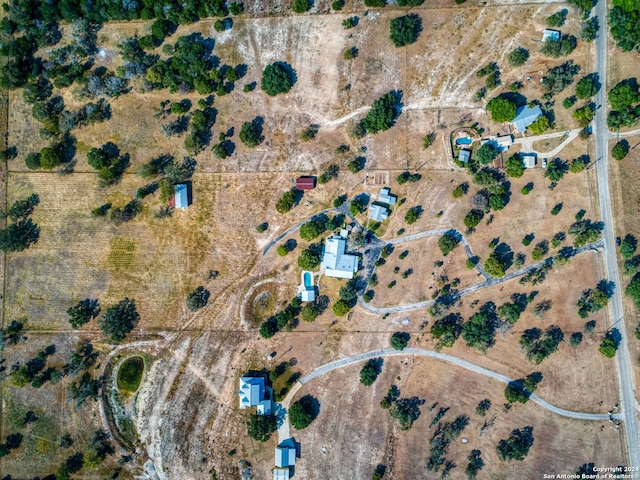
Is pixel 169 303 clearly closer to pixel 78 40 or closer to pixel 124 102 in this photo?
pixel 124 102

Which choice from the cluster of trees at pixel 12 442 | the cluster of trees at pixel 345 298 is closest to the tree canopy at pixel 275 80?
the cluster of trees at pixel 345 298

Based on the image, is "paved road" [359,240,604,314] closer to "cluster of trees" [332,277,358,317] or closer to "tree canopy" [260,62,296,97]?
"cluster of trees" [332,277,358,317]

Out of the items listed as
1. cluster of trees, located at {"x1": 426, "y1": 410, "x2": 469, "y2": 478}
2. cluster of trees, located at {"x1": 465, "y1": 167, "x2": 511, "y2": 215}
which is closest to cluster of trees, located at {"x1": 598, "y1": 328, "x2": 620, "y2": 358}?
cluster of trees, located at {"x1": 426, "y1": 410, "x2": 469, "y2": 478}

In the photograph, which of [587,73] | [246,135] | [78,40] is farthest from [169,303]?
[587,73]

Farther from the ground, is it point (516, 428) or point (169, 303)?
point (169, 303)

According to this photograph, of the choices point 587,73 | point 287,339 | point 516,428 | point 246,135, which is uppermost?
point 587,73

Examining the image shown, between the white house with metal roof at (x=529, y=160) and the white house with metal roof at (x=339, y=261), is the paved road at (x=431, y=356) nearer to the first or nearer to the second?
the white house with metal roof at (x=339, y=261)

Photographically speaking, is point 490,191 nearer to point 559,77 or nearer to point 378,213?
point 378,213
